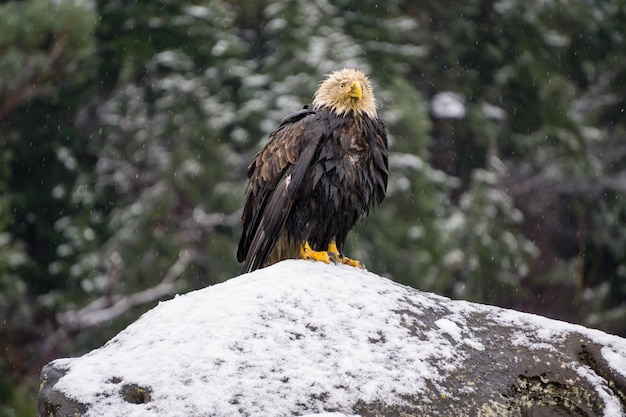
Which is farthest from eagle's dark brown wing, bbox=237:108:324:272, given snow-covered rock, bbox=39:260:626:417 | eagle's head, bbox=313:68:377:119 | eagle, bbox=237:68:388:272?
snow-covered rock, bbox=39:260:626:417

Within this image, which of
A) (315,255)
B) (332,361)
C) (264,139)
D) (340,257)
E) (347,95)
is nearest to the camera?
(332,361)

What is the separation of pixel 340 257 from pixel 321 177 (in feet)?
1.43

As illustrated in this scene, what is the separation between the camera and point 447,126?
1555cm

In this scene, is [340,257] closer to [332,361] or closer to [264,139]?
[332,361]

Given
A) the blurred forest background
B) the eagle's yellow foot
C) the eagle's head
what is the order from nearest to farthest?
the eagle's yellow foot → the eagle's head → the blurred forest background

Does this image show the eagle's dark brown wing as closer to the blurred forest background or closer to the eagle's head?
the eagle's head

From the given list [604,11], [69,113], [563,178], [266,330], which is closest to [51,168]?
[69,113]

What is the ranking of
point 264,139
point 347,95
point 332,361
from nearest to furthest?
point 332,361 → point 347,95 → point 264,139

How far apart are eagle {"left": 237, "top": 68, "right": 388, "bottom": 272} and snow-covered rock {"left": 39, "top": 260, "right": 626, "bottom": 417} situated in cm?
84

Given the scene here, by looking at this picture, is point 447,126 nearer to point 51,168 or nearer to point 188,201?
point 188,201

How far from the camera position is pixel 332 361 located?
4.09 metres

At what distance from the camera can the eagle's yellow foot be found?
17.5ft

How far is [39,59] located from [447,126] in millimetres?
6083

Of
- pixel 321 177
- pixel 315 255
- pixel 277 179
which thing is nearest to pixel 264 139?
pixel 277 179
